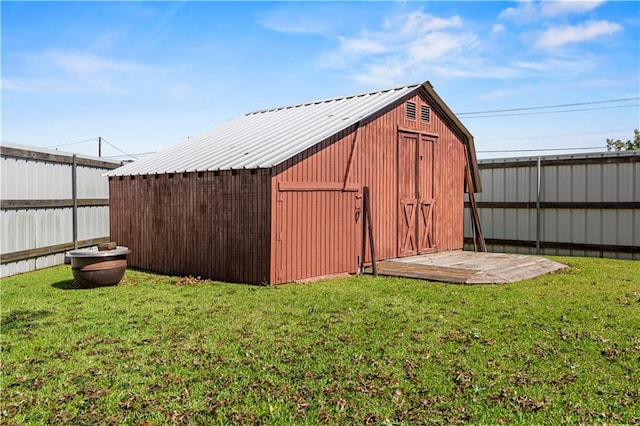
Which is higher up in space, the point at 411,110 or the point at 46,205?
the point at 411,110

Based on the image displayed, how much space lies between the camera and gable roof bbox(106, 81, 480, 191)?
428 inches

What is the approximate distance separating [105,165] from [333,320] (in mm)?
10969

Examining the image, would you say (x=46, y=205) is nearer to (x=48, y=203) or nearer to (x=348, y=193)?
(x=48, y=203)

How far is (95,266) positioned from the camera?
982 cm

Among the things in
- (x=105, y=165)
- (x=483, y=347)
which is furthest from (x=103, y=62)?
(x=483, y=347)

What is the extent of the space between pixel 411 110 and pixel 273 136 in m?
3.70

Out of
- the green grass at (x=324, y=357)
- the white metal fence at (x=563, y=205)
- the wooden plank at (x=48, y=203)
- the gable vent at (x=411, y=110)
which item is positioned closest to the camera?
the green grass at (x=324, y=357)

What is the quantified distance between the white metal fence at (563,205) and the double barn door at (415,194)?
3.99m

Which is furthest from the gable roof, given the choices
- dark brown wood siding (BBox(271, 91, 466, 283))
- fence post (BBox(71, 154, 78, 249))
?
fence post (BBox(71, 154, 78, 249))

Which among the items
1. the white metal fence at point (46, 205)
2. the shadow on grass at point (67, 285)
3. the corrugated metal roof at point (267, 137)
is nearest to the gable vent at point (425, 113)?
the corrugated metal roof at point (267, 137)

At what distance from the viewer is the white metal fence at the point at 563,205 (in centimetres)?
1442

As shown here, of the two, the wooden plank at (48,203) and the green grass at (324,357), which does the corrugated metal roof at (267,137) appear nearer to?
the wooden plank at (48,203)

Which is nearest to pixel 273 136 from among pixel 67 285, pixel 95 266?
pixel 95 266

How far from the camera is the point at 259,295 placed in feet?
29.5
